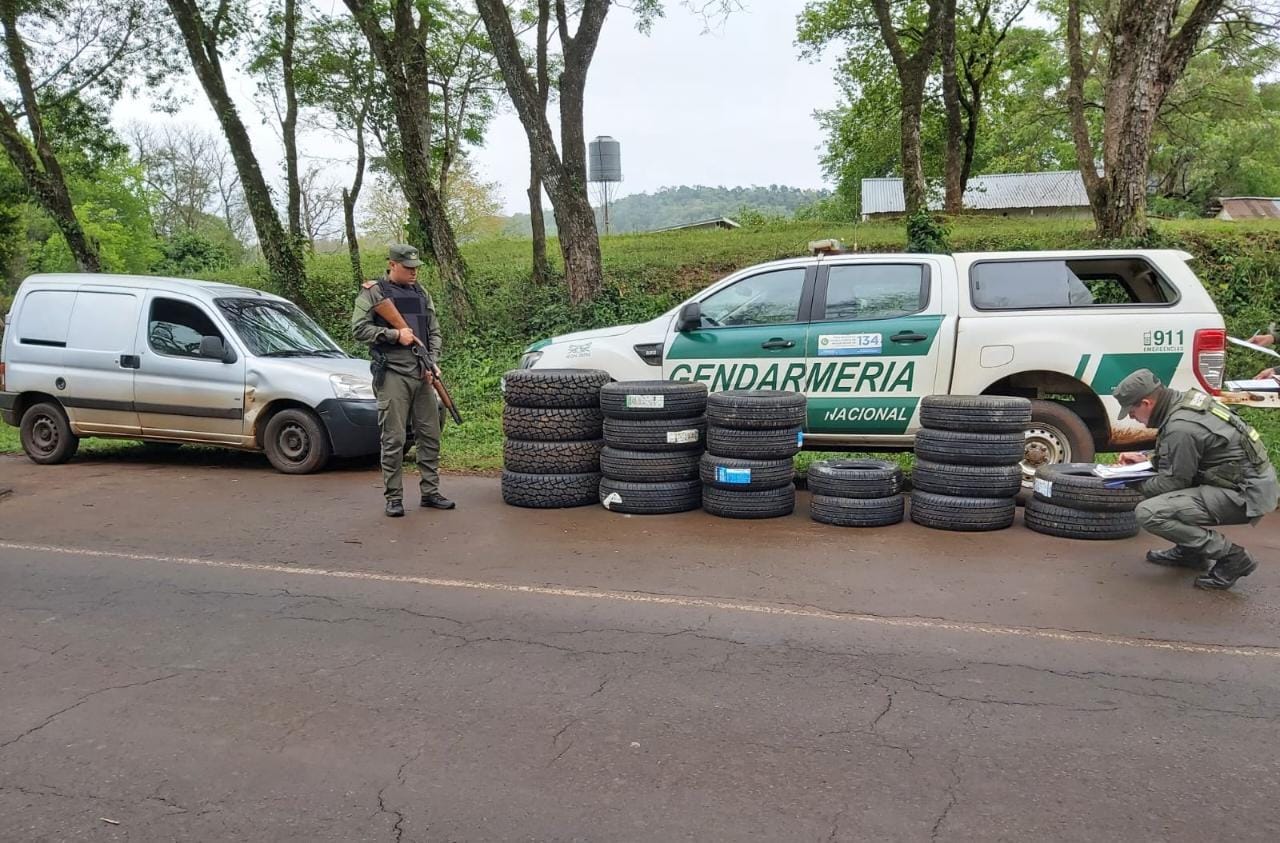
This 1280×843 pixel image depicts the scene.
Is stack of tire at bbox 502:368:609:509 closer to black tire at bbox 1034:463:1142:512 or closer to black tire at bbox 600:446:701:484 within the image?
black tire at bbox 600:446:701:484

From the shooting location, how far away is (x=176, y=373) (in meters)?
9.48

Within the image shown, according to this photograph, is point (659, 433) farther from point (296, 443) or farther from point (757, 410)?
point (296, 443)

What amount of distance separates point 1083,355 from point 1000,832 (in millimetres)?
5211

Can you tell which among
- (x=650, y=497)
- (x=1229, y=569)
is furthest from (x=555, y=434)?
(x=1229, y=569)

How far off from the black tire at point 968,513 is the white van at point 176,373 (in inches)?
215

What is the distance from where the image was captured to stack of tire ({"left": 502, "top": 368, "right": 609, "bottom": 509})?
7.36 metres

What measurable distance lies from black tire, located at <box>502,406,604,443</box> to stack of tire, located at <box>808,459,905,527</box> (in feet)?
6.15

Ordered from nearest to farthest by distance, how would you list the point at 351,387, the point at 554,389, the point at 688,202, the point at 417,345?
the point at 417,345, the point at 554,389, the point at 351,387, the point at 688,202

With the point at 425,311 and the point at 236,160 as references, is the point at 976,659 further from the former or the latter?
the point at 236,160

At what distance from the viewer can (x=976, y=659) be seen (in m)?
4.21

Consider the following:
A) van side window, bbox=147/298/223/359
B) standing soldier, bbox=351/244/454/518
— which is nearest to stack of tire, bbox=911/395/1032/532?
standing soldier, bbox=351/244/454/518

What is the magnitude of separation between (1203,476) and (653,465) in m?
3.67

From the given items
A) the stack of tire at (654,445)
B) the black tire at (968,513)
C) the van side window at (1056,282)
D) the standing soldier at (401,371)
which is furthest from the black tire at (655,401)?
the van side window at (1056,282)

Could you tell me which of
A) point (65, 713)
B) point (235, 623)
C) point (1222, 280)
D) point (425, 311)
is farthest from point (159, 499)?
point (1222, 280)
